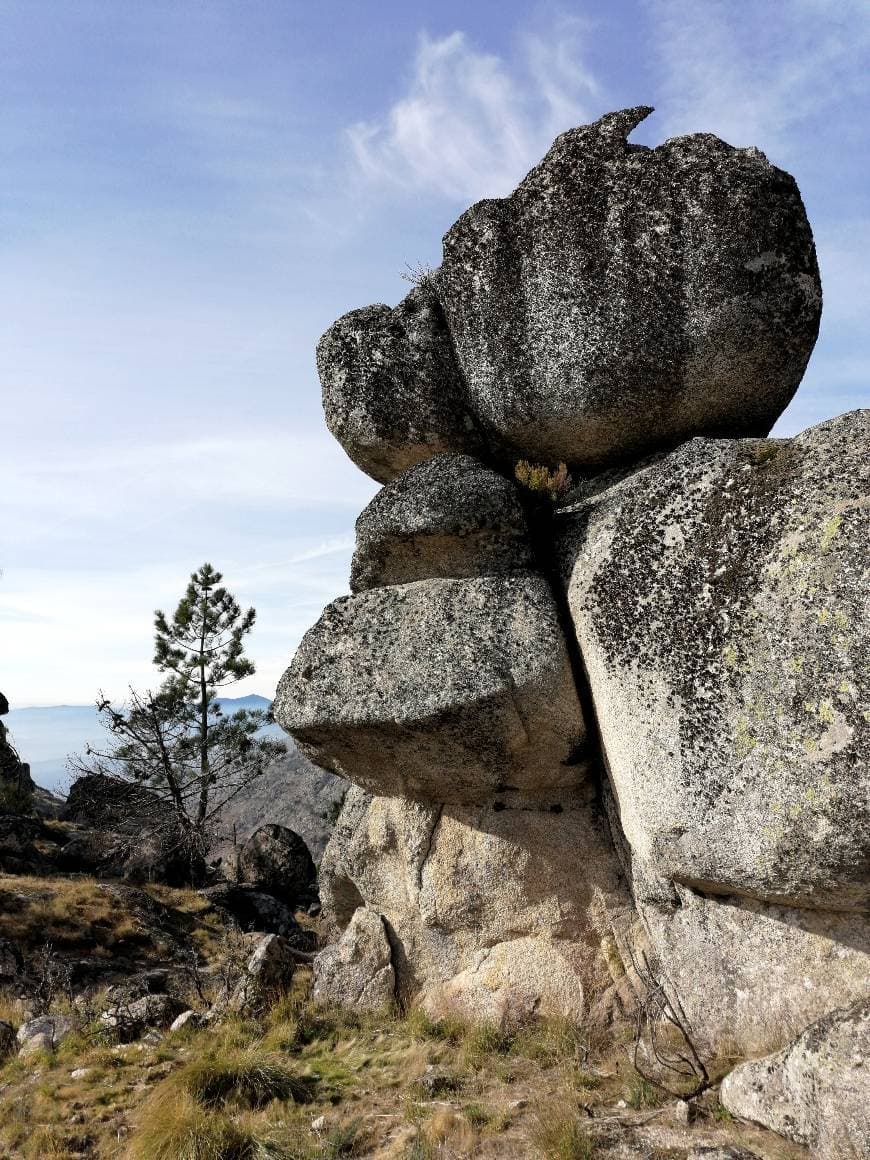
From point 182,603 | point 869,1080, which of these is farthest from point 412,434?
point 182,603

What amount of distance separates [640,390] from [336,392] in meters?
3.81

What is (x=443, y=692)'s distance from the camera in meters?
8.12

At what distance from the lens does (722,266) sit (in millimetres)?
8430

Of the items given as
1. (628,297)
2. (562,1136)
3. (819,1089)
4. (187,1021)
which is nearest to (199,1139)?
(562,1136)

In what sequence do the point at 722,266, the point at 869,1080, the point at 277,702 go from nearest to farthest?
the point at 869,1080 < the point at 722,266 < the point at 277,702

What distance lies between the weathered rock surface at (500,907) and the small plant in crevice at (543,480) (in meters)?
3.24

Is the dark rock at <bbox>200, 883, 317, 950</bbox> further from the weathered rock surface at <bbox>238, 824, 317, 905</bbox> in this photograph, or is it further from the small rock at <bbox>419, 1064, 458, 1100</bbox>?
the small rock at <bbox>419, 1064, 458, 1100</bbox>

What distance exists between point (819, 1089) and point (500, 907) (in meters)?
3.63

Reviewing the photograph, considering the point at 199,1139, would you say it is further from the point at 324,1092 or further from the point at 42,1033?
the point at 42,1033

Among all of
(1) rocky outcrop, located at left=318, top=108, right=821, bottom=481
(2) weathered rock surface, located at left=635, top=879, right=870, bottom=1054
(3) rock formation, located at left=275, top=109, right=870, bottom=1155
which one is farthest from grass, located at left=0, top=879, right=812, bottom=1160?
(1) rocky outcrop, located at left=318, top=108, right=821, bottom=481

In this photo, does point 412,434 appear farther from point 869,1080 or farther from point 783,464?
point 869,1080

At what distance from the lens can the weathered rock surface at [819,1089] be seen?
17.9 feet

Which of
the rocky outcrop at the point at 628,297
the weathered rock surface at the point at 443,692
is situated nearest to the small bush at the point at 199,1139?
the weathered rock surface at the point at 443,692

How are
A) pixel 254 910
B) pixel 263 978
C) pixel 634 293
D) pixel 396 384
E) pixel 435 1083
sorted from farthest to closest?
pixel 254 910 < pixel 396 384 < pixel 263 978 < pixel 634 293 < pixel 435 1083
